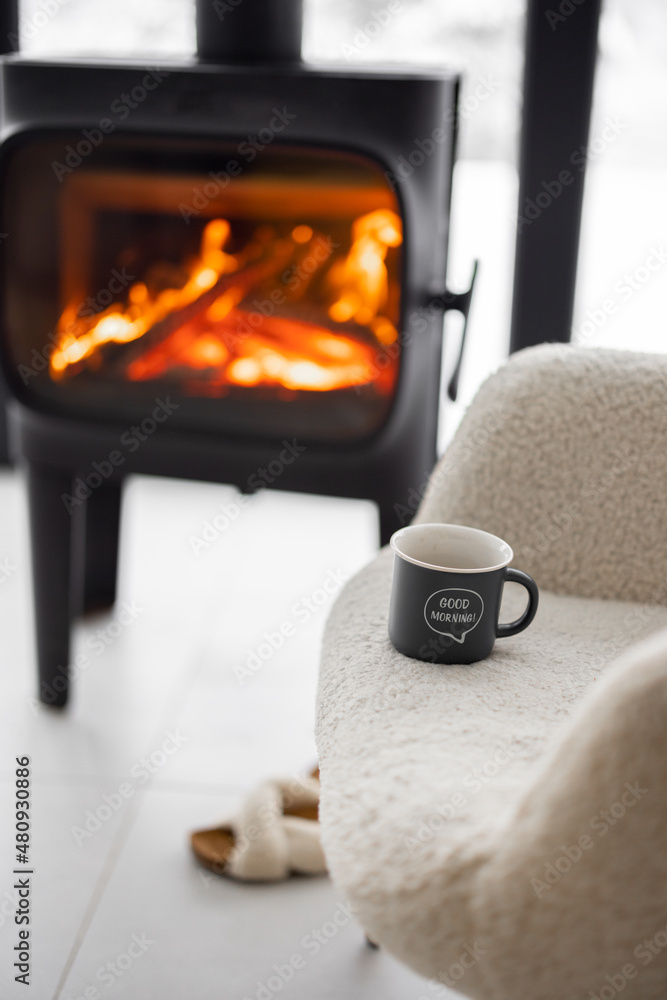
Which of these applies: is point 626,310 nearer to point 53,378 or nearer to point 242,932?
point 53,378

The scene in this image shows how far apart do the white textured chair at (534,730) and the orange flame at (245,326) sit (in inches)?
14.9

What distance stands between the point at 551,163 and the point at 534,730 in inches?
53.1

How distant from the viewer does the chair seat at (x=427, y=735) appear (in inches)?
21.2

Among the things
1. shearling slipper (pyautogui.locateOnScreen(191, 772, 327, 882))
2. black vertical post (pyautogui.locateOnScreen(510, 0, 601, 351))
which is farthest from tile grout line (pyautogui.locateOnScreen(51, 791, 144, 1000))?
black vertical post (pyautogui.locateOnScreen(510, 0, 601, 351))

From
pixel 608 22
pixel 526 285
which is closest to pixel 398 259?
pixel 526 285

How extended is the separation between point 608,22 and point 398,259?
2.58ft

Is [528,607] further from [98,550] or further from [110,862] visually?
[98,550]

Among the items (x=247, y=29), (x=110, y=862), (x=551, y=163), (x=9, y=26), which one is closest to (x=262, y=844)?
(x=110, y=862)

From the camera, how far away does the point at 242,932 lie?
3.65ft

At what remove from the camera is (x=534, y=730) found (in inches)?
25.2

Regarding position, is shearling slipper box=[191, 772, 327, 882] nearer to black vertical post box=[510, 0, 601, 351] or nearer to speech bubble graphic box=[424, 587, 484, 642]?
Result: speech bubble graphic box=[424, 587, 484, 642]

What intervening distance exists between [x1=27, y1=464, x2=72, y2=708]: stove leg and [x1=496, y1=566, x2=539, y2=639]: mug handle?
2.81 ft

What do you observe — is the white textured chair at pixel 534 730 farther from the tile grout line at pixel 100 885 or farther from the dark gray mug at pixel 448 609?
the tile grout line at pixel 100 885

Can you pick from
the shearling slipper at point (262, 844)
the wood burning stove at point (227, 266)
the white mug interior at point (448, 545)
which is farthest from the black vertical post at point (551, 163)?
the white mug interior at point (448, 545)
